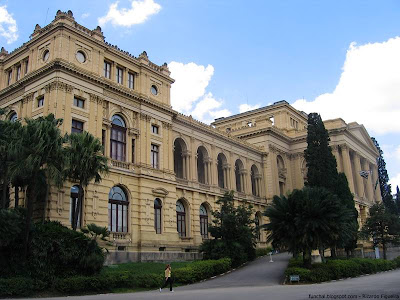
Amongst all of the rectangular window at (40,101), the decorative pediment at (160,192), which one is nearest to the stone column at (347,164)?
the decorative pediment at (160,192)

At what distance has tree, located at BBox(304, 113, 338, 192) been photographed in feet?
167

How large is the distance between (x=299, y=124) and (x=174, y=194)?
41462 mm

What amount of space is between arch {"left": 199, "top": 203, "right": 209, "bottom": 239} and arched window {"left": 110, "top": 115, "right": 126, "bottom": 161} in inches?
574

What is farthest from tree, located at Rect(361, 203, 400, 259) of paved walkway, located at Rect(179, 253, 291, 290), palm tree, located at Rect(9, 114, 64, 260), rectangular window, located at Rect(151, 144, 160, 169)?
palm tree, located at Rect(9, 114, 64, 260)

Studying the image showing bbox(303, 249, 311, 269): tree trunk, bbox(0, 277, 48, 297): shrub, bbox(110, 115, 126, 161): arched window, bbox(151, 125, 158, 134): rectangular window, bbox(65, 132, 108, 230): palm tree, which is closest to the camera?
bbox(0, 277, 48, 297): shrub

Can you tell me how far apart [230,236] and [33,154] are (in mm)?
20457

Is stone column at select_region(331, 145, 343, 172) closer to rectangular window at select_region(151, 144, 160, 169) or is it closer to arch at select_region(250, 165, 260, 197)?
arch at select_region(250, 165, 260, 197)

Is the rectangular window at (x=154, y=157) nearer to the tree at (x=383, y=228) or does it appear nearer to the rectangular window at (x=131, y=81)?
the rectangular window at (x=131, y=81)

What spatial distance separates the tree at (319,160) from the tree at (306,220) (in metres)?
16.9

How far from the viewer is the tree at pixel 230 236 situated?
3931 centimetres

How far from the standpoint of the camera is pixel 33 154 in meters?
27.0

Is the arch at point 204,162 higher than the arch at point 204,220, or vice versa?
the arch at point 204,162

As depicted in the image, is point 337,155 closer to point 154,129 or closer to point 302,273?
point 154,129

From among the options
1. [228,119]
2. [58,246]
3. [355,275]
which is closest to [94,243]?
[58,246]
